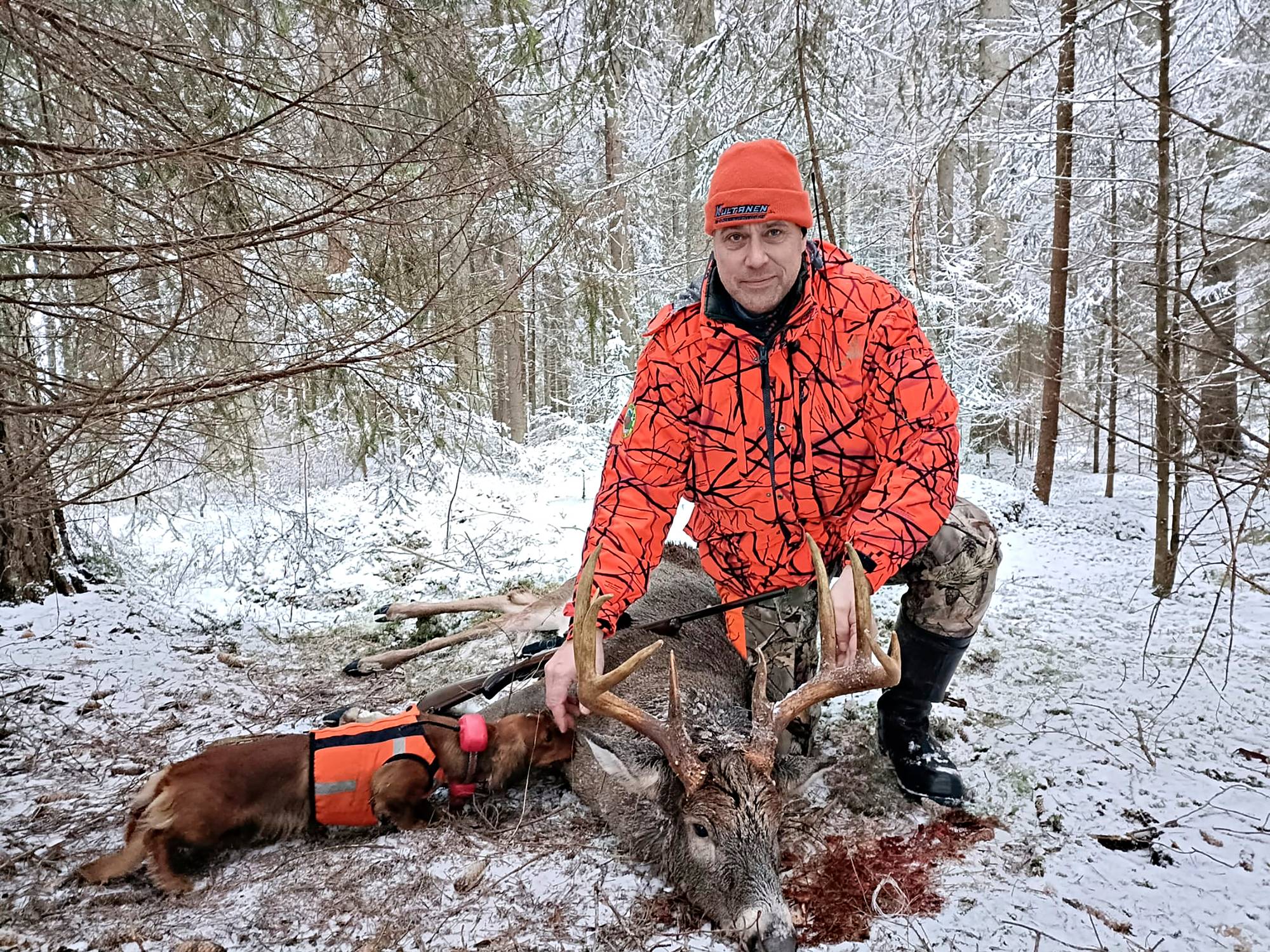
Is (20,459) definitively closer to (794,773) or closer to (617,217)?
(794,773)

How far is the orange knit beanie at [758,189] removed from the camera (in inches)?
105

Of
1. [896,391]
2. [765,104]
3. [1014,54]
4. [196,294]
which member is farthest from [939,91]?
[196,294]

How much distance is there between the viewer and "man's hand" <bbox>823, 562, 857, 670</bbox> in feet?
7.77

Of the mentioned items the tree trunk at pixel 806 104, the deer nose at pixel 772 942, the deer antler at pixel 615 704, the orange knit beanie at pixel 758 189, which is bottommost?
the deer nose at pixel 772 942

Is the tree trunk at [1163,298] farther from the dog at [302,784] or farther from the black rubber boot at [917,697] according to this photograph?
the dog at [302,784]

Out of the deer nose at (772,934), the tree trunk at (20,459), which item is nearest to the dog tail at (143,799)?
the tree trunk at (20,459)

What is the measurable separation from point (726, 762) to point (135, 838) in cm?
202

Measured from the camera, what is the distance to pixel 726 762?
96.1 inches

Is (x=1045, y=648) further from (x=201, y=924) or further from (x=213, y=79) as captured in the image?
(x=213, y=79)

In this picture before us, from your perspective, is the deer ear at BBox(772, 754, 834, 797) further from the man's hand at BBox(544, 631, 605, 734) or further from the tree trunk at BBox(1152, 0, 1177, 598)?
the tree trunk at BBox(1152, 0, 1177, 598)

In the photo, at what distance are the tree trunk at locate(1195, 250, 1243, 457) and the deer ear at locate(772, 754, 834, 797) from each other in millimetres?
1693

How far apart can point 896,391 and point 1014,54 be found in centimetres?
1036

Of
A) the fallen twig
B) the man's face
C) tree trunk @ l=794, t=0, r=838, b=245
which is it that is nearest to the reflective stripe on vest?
the fallen twig

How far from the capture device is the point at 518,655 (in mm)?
4211
